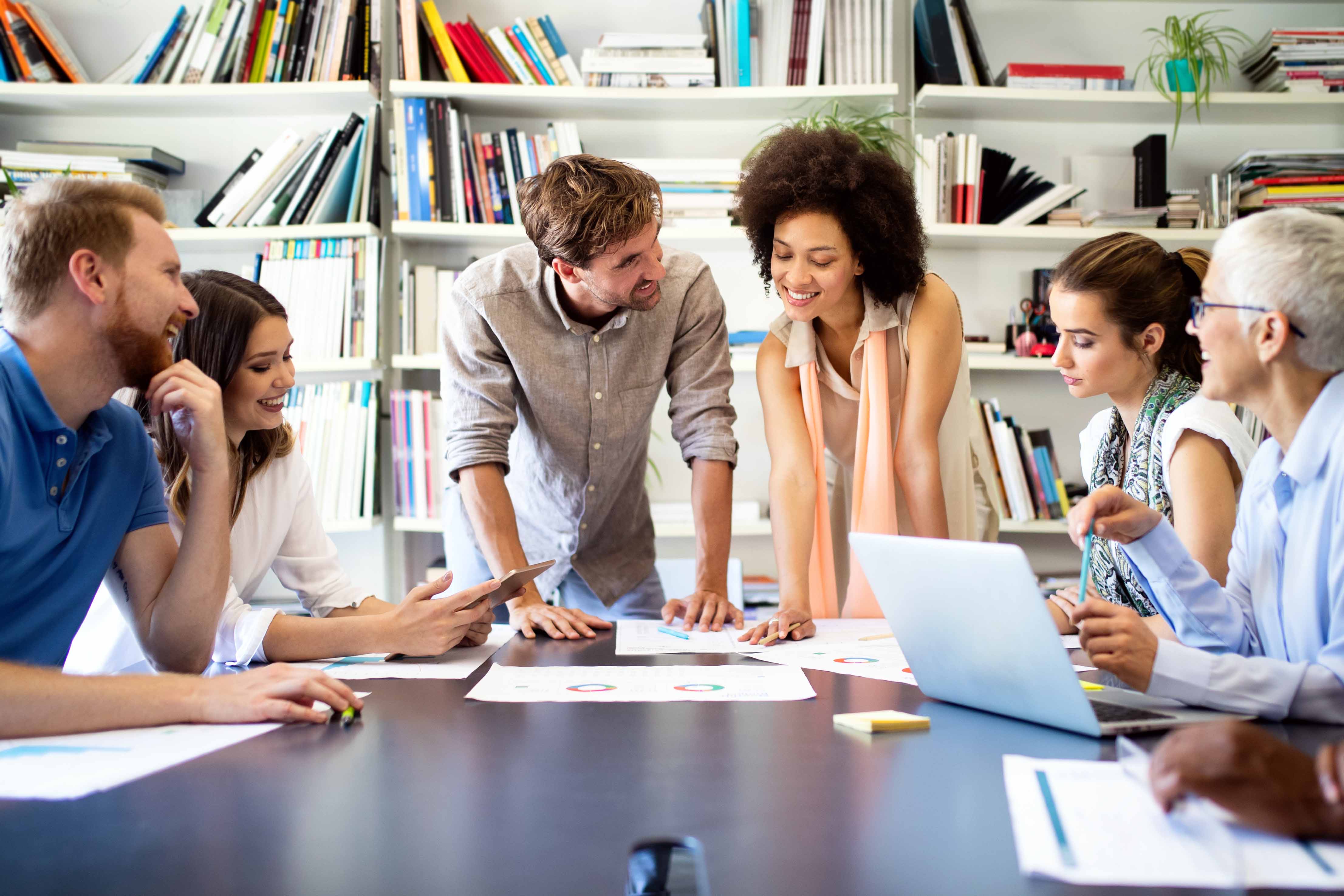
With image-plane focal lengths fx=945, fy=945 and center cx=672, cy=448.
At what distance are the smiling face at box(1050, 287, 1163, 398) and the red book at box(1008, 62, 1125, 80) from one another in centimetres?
148

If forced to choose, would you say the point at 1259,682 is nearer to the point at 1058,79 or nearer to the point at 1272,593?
the point at 1272,593

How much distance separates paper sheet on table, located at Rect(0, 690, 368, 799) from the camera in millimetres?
735

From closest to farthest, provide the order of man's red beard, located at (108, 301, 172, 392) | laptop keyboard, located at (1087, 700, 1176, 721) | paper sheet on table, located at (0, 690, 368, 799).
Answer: paper sheet on table, located at (0, 690, 368, 799) < laptop keyboard, located at (1087, 700, 1176, 721) < man's red beard, located at (108, 301, 172, 392)

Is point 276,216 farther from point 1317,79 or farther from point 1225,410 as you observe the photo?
point 1317,79

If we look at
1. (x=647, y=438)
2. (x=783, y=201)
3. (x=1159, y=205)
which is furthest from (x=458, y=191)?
(x=1159, y=205)

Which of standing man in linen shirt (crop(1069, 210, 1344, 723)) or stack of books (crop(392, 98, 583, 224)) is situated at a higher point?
stack of books (crop(392, 98, 583, 224))

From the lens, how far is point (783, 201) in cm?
184

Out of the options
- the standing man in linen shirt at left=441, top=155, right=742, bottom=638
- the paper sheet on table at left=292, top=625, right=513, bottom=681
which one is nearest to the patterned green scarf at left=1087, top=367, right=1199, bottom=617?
the standing man in linen shirt at left=441, top=155, right=742, bottom=638

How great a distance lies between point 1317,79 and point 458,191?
2.56m

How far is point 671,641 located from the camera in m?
1.43

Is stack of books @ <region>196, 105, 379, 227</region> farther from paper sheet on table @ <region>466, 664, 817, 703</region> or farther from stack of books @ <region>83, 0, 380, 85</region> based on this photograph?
paper sheet on table @ <region>466, 664, 817, 703</region>

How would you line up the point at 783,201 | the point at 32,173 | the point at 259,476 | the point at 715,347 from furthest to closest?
the point at 32,173 → the point at 715,347 → the point at 783,201 → the point at 259,476

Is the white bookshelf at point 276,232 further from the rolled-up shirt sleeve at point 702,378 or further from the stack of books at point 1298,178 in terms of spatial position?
the stack of books at point 1298,178

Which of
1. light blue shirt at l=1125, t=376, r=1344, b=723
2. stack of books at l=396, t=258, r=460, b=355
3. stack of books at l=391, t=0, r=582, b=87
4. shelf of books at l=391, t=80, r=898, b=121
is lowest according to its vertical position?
light blue shirt at l=1125, t=376, r=1344, b=723
